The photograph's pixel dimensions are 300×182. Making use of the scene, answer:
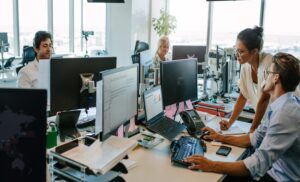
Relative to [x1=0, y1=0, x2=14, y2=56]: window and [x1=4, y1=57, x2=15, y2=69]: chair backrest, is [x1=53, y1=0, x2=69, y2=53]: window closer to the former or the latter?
[x1=0, y1=0, x2=14, y2=56]: window

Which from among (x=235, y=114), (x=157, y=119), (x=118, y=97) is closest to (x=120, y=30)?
(x=235, y=114)

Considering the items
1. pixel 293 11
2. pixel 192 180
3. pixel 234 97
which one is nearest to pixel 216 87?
pixel 234 97

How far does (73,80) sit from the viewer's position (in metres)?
2.02

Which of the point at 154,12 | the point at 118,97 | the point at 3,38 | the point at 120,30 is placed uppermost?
the point at 154,12

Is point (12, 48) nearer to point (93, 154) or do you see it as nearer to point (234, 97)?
point (234, 97)

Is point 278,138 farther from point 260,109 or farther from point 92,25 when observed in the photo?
point 92,25

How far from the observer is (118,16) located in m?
6.21

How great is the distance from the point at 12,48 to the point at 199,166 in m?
5.08

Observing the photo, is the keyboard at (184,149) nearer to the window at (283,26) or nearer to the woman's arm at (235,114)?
the woman's arm at (235,114)

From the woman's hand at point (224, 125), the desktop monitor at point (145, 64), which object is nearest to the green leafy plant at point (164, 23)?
the desktop monitor at point (145, 64)

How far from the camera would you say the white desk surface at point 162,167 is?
1521 mm

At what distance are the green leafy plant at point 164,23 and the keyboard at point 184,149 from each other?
4847mm

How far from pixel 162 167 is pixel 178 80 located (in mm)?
929

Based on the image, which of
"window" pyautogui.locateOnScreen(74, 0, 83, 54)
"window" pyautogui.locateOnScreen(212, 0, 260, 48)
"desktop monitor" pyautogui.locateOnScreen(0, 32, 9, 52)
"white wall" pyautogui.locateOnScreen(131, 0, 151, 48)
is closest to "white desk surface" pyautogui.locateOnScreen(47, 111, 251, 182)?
"desktop monitor" pyautogui.locateOnScreen(0, 32, 9, 52)
